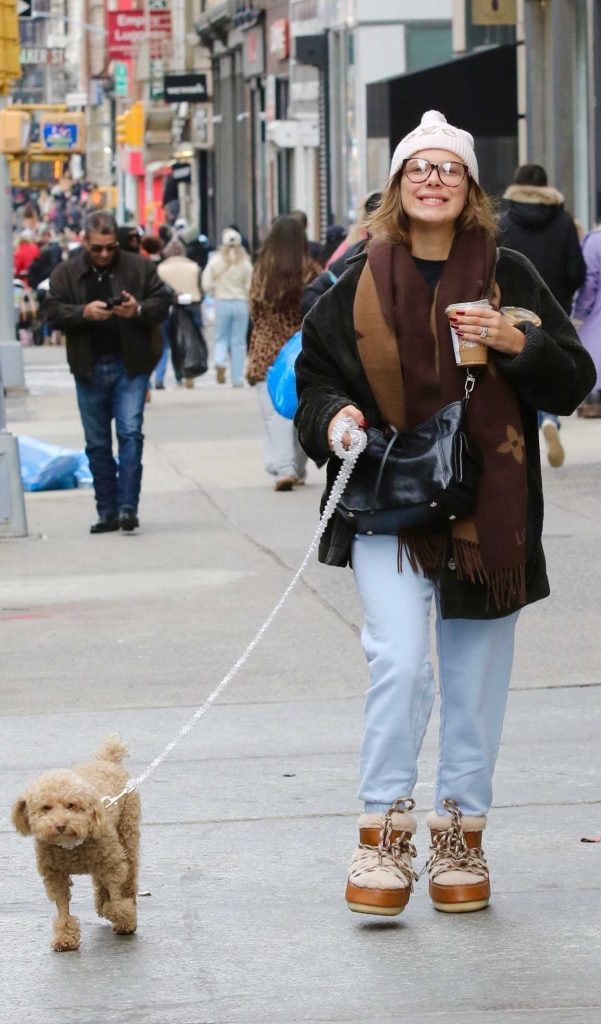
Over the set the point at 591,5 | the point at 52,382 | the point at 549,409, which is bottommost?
the point at 52,382

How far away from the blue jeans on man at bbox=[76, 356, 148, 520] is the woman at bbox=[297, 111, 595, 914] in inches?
283

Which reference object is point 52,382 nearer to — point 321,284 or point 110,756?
point 321,284

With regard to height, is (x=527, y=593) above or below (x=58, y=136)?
below

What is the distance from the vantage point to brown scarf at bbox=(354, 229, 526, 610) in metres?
4.91

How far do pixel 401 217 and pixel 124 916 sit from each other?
5.81 ft

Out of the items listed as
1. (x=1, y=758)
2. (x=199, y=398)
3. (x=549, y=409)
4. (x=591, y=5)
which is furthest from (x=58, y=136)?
(x=549, y=409)

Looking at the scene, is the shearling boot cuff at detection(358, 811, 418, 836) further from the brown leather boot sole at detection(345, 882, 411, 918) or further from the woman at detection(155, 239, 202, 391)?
the woman at detection(155, 239, 202, 391)

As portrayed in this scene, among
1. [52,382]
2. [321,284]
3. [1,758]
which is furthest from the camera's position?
[52,382]

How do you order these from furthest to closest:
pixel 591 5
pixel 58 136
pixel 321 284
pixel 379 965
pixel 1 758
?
pixel 58 136
pixel 591 5
pixel 321 284
pixel 1 758
pixel 379 965

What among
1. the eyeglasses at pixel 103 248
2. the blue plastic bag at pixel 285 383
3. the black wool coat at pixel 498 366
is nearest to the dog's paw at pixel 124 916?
the black wool coat at pixel 498 366

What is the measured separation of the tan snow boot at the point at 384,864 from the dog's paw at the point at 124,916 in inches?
20.4

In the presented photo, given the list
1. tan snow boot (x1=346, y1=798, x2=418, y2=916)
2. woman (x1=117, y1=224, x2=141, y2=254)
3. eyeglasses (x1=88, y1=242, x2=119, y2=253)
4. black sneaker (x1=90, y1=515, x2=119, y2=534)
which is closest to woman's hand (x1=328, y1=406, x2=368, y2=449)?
tan snow boot (x1=346, y1=798, x2=418, y2=916)

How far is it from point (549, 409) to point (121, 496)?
24.9 ft

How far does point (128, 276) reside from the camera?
12.2 m
